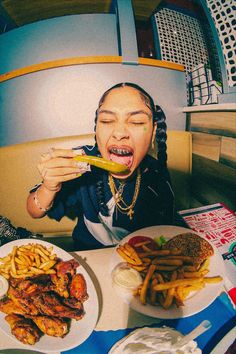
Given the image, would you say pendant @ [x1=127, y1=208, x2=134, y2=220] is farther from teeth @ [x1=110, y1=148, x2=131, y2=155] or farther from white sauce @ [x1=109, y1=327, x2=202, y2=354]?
white sauce @ [x1=109, y1=327, x2=202, y2=354]

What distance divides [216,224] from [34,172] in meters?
0.92

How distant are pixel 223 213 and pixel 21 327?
1050mm

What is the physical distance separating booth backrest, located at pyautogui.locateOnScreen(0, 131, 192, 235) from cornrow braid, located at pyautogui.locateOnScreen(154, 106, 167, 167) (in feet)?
0.09

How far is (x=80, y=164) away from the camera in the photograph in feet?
3.34

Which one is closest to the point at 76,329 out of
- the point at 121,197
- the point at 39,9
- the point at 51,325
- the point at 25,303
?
the point at 51,325

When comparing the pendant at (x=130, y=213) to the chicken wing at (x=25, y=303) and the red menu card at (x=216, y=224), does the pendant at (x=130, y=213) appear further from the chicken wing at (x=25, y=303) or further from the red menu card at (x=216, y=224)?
the chicken wing at (x=25, y=303)

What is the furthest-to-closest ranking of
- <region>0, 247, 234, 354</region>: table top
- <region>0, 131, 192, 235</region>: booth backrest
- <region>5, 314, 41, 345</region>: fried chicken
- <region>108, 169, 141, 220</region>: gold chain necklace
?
<region>108, 169, 141, 220</region>: gold chain necklace < <region>0, 131, 192, 235</region>: booth backrest < <region>0, 247, 234, 354</region>: table top < <region>5, 314, 41, 345</region>: fried chicken

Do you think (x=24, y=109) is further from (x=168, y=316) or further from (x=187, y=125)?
(x=168, y=316)

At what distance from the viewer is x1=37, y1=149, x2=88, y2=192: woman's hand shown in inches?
39.9

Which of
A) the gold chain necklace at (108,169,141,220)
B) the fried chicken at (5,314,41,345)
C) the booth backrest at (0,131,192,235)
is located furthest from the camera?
the gold chain necklace at (108,169,141,220)

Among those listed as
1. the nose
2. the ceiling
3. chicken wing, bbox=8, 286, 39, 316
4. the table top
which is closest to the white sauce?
the table top

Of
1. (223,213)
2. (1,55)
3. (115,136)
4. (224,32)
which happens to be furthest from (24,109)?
(223,213)

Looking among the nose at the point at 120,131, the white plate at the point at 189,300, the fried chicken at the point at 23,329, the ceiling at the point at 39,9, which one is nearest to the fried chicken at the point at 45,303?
the fried chicken at the point at 23,329

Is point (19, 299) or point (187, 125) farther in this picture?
point (187, 125)
